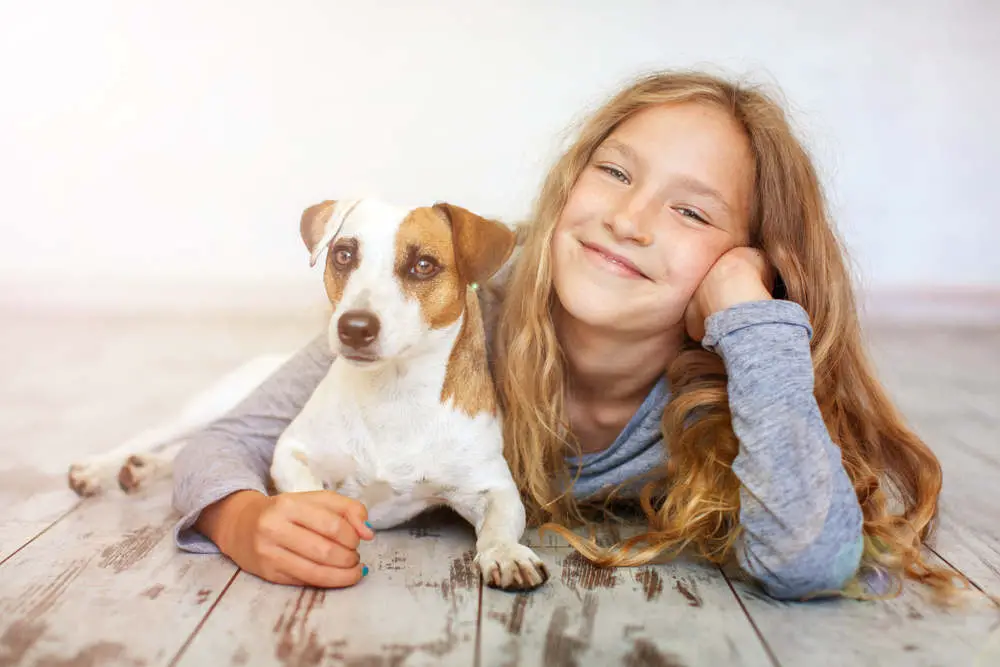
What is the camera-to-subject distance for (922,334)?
92.1 inches

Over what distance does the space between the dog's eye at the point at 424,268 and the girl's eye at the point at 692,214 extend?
45 cm

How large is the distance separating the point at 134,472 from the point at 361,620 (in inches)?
31.6

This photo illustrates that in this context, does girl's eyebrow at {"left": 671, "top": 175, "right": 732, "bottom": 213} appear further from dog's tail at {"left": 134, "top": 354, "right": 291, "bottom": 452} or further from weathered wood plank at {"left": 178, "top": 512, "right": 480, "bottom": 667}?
dog's tail at {"left": 134, "top": 354, "right": 291, "bottom": 452}

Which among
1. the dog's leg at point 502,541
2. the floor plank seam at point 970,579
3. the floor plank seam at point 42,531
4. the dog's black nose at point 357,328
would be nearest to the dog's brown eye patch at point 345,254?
the dog's black nose at point 357,328

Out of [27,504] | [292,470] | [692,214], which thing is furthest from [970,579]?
[27,504]

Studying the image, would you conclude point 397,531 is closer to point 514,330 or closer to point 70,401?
point 514,330

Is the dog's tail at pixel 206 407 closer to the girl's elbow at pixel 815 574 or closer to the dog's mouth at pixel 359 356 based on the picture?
the dog's mouth at pixel 359 356

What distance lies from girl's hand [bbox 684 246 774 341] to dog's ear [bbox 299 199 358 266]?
0.58 m

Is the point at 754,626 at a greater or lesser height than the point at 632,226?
lesser

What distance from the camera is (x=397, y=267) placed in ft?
4.43

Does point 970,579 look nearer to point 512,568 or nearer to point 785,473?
point 785,473

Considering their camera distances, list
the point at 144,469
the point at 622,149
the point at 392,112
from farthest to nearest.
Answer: the point at 392,112 < the point at 144,469 < the point at 622,149

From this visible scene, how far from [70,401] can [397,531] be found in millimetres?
1135

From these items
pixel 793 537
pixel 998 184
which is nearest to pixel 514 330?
pixel 793 537
